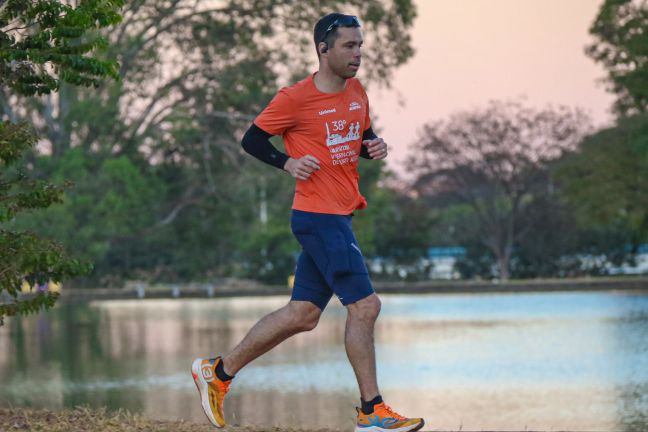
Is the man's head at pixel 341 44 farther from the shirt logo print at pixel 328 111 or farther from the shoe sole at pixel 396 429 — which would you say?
the shoe sole at pixel 396 429

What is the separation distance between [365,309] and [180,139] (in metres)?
36.3

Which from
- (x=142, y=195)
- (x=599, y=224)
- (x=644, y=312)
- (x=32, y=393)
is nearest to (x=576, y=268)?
(x=599, y=224)

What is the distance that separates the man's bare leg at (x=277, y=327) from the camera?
Answer: 647 cm

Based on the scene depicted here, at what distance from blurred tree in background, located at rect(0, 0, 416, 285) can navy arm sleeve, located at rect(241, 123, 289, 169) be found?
31057 mm

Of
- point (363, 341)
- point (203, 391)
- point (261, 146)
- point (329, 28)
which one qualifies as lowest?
point (203, 391)

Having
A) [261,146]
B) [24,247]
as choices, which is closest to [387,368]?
[24,247]

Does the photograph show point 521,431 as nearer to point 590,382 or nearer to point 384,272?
point 590,382

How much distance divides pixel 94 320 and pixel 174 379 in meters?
13.4

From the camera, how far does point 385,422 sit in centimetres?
622

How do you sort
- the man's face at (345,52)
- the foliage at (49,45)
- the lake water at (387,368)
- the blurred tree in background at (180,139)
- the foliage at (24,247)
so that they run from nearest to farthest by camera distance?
the man's face at (345,52) → the foliage at (24,247) → the foliage at (49,45) → the lake water at (387,368) → the blurred tree in background at (180,139)

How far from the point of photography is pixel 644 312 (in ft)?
87.1

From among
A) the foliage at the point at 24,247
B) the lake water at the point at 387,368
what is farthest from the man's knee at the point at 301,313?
the lake water at the point at 387,368

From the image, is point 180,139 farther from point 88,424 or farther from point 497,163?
point 88,424

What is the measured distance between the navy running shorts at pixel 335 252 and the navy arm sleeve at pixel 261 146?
29 centimetres
